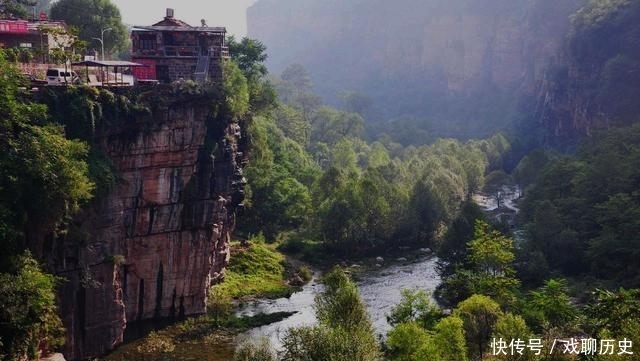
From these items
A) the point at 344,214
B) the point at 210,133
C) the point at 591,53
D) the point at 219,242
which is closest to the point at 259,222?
the point at 344,214

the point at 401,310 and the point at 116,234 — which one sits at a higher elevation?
the point at 116,234

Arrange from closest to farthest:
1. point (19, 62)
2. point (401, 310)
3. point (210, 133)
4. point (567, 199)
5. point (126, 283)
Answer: point (401, 310)
point (19, 62)
point (126, 283)
point (210, 133)
point (567, 199)

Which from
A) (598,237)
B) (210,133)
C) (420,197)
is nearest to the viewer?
(210,133)

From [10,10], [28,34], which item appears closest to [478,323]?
[28,34]

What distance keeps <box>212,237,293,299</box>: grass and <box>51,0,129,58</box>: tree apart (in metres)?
31.1

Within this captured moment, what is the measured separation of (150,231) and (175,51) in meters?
20.2

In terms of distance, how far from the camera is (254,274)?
240 ft

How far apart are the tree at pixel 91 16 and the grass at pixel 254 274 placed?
102 feet

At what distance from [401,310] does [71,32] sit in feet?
126

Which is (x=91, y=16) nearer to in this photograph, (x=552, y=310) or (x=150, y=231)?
(x=150, y=231)

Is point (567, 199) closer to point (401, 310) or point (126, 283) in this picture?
point (401, 310)

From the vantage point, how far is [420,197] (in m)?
89.7

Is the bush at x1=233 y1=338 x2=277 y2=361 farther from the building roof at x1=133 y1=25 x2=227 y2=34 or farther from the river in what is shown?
the building roof at x1=133 y1=25 x2=227 y2=34

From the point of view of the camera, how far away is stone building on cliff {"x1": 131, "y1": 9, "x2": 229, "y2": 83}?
66.8 meters
